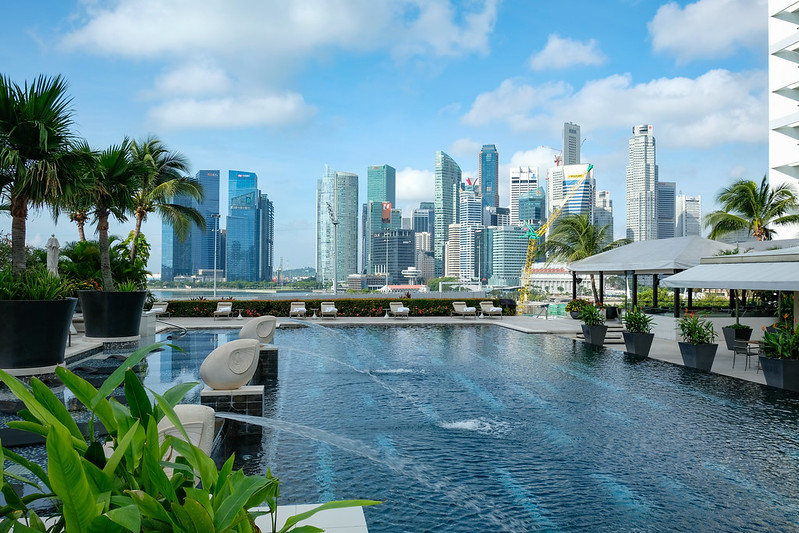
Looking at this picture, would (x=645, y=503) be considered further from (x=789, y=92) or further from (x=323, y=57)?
(x=789, y=92)

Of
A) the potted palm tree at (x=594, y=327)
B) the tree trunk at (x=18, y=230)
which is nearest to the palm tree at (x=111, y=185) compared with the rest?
the tree trunk at (x=18, y=230)

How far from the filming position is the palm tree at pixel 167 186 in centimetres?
2092

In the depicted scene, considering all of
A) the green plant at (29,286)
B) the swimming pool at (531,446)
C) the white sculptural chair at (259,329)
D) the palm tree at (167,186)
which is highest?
the palm tree at (167,186)

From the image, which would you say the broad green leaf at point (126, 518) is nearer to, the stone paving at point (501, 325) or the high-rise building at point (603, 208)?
the stone paving at point (501, 325)

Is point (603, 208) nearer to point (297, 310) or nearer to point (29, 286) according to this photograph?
point (297, 310)

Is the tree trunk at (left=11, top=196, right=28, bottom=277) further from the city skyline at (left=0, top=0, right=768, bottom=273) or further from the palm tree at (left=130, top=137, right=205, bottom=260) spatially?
the palm tree at (left=130, top=137, right=205, bottom=260)

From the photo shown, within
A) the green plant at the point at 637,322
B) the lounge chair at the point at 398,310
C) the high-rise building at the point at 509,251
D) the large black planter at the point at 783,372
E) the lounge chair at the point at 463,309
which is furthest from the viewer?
the high-rise building at the point at 509,251

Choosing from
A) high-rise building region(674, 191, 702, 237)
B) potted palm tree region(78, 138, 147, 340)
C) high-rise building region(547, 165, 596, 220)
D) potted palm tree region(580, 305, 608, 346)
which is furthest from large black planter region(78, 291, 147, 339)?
high-rise building region(674, 191, 702, 237)

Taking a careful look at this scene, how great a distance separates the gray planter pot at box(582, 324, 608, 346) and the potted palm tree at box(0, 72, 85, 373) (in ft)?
41.7

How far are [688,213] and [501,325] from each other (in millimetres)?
129228

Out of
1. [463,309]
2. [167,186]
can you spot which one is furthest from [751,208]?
[167,186]

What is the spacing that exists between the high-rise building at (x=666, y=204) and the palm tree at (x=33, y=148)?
13908 cm

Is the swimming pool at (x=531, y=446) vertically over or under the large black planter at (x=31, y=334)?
under

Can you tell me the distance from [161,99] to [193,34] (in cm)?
1213
